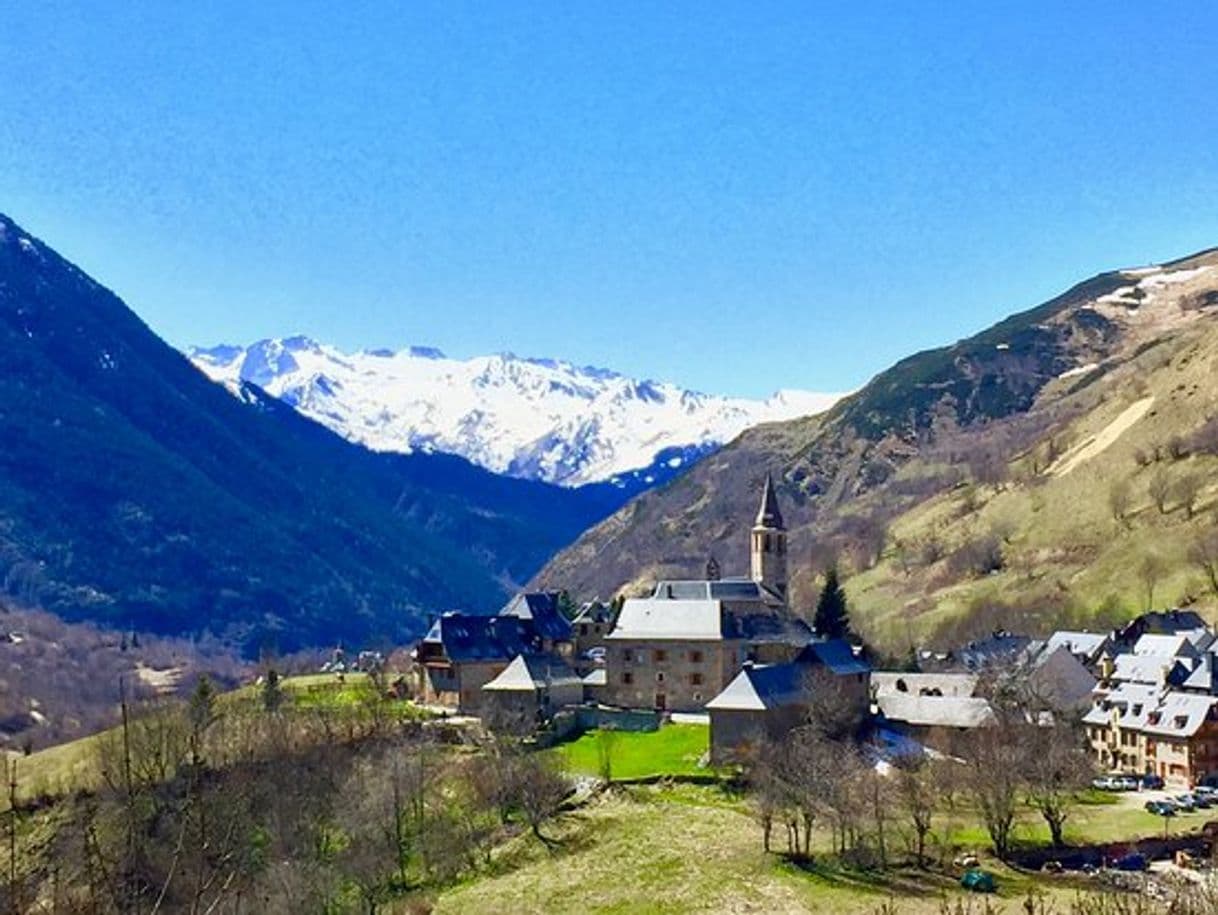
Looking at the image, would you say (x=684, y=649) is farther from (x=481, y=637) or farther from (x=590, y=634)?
(x=481, y=637)

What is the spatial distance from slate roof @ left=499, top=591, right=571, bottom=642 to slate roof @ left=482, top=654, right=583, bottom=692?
10.0 m

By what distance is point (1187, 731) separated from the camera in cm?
9138

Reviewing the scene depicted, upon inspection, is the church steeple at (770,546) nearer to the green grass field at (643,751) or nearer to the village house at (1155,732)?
the village house at (1155,732)

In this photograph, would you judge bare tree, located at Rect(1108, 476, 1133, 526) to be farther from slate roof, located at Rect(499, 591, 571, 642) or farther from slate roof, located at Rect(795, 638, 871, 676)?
slate roof, located at Rect(499, 591, 571, 642)

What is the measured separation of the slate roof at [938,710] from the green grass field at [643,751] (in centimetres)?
1611

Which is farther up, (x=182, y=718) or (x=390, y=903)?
(x=182, y=718)

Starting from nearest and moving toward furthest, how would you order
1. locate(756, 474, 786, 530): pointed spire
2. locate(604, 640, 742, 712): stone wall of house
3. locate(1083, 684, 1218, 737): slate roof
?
1. locate(1083, 684, 1218, 737): slate roof
2. locate(604, 640, 742, 712): stone wall of house
3. locate(756, 474, 786, 530): pointed spire

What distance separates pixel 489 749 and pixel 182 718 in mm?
24045

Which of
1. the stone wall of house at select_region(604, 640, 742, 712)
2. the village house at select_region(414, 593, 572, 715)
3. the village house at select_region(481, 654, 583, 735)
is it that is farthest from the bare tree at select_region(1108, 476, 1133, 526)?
the village house at select_region(481, 654, 583, 735)

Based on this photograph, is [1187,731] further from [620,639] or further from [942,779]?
[620,639]

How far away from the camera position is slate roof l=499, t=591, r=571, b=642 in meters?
112

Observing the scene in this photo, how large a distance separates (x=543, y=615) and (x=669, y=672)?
1925cm

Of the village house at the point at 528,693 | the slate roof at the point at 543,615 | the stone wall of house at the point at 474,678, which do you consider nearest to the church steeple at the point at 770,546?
the slate roof at the point at 543,615

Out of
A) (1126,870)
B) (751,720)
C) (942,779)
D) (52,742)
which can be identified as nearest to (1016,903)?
(1126,870)
